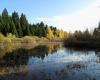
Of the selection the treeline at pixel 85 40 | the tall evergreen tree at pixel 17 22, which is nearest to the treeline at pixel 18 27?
the tall evergreen tree at pixel 17 22

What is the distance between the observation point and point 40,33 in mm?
105438

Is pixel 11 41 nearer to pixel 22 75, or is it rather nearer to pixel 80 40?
pixel 80 40

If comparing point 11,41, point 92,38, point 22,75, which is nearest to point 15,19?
point 11,41

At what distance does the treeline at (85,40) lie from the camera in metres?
50.5

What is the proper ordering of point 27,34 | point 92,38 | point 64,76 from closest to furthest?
point 64,76, point 92,38, point 27,34

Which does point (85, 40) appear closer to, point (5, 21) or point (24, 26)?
point (5, 21)

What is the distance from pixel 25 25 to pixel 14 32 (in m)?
11.3

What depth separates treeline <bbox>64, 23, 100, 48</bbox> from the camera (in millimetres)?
50497

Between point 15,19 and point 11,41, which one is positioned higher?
point 15,19

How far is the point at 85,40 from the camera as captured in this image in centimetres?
5778

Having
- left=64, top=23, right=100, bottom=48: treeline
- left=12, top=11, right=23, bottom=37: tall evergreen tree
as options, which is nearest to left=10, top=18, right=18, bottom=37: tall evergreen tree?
left=12, top=11, right=23, bottom=37: tall evergreen tree

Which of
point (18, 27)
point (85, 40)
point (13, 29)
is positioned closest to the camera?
point (85, 40)

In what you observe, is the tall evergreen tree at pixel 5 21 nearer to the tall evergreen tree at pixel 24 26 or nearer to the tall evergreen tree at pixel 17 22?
the tall evergreen tree at pixel 17 22

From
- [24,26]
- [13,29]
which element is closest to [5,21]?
[13,29]
